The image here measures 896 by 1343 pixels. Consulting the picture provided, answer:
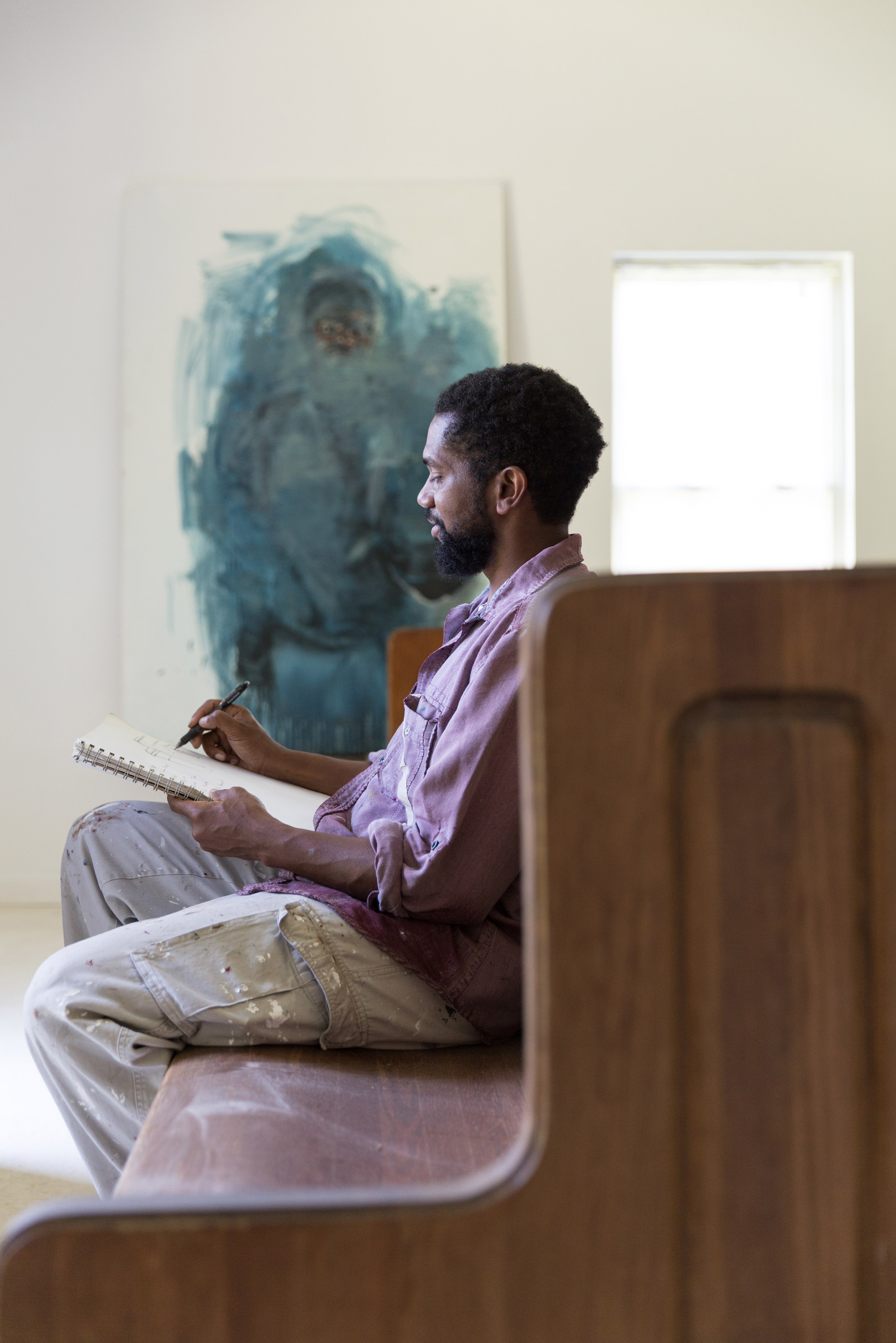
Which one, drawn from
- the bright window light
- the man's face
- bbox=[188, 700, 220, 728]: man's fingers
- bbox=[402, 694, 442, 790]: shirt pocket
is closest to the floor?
bbox=[188, 700, 220, 728]: man's fingers

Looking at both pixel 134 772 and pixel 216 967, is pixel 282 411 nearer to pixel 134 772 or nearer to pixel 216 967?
pixel 134 772

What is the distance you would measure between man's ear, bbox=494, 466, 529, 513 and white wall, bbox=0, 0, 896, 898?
1994 mm

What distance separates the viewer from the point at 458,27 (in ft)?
10.9

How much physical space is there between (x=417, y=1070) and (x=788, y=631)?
2.36 ft

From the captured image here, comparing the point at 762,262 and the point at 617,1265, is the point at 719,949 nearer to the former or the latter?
the point at 617,1265

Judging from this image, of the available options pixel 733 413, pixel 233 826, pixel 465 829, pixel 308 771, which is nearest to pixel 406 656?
pixel 308 771

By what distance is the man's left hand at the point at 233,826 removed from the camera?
Result: 4.14 feet

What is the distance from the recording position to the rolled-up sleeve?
1.14 m

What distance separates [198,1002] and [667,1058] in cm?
66

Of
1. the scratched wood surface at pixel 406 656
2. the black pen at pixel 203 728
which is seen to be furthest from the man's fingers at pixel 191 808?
the scratched wood surface at pixel 406 656

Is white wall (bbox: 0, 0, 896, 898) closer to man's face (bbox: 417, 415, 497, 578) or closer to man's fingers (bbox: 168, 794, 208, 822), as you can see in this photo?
man's face (bbox: 417, 415, 497, 578)

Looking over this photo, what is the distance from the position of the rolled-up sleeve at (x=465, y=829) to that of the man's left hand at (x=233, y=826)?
15cm

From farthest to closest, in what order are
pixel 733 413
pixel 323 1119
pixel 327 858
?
pixel 733 413, pixel 327 858, pixel 323 1119

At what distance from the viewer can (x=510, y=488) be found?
146 centimetres
